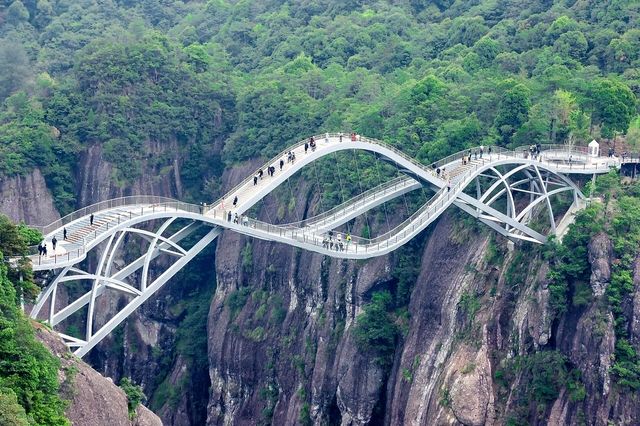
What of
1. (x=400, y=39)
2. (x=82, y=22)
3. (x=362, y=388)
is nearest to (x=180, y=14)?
(x=82, y=22)

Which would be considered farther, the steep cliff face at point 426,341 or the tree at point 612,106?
the tree at point 612,106

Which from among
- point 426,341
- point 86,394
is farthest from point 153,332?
point 86,394

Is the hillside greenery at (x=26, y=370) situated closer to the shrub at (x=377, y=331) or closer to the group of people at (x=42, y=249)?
the group of people at (x=42, y=249)

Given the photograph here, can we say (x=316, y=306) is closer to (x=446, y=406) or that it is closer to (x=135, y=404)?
(x=446, y=406)

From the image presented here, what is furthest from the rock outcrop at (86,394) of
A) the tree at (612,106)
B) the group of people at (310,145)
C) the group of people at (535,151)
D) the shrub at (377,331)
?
the tree at (612,106)

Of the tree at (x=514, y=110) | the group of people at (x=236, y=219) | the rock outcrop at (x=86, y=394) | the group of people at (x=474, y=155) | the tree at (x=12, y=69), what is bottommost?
the rock outcrop at (x=86, y=394)

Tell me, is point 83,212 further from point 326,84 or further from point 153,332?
point 326,84

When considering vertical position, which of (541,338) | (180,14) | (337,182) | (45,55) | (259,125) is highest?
(180,14)
